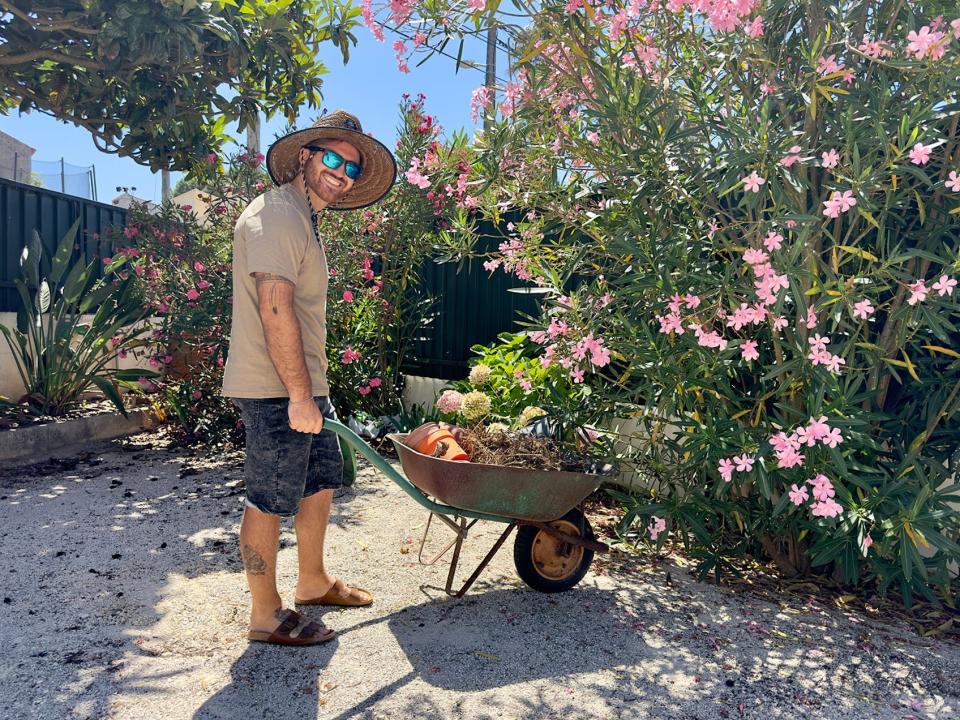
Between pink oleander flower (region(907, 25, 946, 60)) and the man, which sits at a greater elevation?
pink oleander flower (region(907, 25, 946, 60))

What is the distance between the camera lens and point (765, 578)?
3.24 metres

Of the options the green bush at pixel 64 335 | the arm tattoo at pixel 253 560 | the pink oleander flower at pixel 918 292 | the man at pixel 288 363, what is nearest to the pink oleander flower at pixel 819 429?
the pink oleander flower at pixel 918 292

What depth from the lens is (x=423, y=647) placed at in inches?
98.1

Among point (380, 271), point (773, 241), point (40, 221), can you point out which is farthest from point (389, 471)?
point (40, 221)

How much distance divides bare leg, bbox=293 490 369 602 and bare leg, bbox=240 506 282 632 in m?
0.21

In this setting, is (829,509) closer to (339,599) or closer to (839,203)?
→ (839,203)

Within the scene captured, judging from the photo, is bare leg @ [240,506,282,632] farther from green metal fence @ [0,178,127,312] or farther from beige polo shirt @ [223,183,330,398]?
green metal fence @ [0,178,127,312]

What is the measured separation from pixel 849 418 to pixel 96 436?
5820mm

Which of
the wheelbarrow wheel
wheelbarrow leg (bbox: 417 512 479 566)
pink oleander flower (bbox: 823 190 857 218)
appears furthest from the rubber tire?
pink oleander flower (bbox: 823 190 857 218)

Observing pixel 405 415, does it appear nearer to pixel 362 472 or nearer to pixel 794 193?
pixel 362 472

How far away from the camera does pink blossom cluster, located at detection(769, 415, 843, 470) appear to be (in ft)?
7.88

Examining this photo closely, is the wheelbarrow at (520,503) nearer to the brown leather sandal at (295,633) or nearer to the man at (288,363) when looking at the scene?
the man at (288,363)

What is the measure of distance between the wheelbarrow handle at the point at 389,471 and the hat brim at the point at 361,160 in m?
0.93

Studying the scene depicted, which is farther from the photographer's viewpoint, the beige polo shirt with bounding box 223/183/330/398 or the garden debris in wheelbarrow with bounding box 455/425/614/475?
the garden debris in wheelbarrow with bounding box 455/425/614/475
